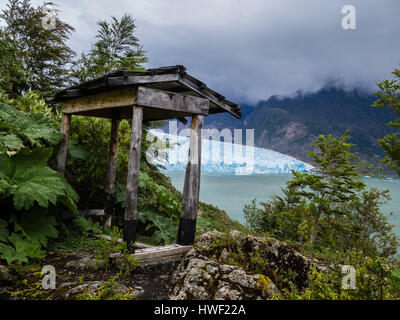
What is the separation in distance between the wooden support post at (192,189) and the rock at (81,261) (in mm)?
1546

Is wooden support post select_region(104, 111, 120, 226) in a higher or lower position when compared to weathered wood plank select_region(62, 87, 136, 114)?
lower

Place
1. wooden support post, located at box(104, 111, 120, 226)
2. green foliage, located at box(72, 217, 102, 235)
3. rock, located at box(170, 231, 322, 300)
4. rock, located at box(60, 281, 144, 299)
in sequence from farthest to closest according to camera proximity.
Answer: wooden support post, located at box(104, 111, 120, 226) < green foliage, located at box(72, 217, 102, 235) < rock, located at box(60, 281, 144, 299) < rock, located at box(170, 231, 322, 300)

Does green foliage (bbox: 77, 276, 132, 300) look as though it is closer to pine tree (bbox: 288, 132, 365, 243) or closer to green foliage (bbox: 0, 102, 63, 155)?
green foliage (bbox: 0, 102, 63, 155)

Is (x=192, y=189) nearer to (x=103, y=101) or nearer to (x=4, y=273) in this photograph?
(x=103, y=101)

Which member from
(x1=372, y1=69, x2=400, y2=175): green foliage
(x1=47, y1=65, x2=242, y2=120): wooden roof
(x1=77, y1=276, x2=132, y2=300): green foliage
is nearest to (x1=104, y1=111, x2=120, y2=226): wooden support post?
(x1=47, y1=65, x2=242, y2=120): wooden roof

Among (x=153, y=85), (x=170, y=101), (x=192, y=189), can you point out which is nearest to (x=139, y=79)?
(x=170, y=101)

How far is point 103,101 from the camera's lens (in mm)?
5051

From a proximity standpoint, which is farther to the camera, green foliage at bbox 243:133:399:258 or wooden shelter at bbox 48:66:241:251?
green foliage at bbox 243:133:399:258

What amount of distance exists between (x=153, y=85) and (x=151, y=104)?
89cm

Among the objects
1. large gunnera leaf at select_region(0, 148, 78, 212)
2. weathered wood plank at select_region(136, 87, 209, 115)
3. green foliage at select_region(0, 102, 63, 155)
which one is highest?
weathered wood plank at select_region(136, 87, 209, 115)

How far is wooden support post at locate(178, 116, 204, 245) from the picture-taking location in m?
4.83

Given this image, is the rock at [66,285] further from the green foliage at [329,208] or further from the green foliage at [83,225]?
the green foliage at [329,208]

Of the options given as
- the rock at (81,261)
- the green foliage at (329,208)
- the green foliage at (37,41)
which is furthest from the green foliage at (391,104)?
the green foliage at (37,41)

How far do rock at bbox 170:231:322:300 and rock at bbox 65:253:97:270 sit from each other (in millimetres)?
1518
